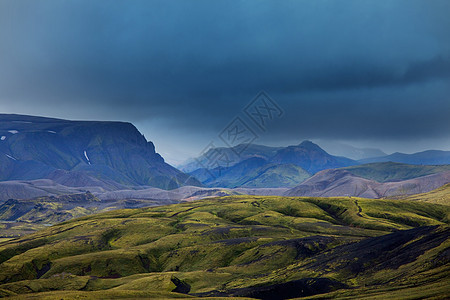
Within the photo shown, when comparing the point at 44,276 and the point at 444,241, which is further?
the point at 44,276

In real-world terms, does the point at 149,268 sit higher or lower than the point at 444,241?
lower

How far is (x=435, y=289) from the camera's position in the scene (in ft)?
265

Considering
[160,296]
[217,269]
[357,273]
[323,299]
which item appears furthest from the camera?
[217,269]

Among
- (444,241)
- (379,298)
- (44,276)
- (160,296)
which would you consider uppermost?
(444,241)

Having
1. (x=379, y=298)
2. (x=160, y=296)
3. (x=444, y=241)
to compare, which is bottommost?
(x=160, y=296)

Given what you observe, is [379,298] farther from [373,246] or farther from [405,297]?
[373,246]

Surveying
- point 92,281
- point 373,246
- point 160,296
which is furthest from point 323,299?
point 92,281

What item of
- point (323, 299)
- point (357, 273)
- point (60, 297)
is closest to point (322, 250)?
point (357, 273)

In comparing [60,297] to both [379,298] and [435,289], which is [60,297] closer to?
[379,298]

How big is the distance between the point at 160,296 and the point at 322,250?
9690cm

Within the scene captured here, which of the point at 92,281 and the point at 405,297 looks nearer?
the point at 405,297

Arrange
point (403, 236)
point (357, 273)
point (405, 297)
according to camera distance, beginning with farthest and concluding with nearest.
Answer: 1. point (403, 236)
2. point (357, 273)
3. point (405, 297)

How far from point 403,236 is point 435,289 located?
68466mm

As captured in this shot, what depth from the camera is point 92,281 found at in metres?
152
